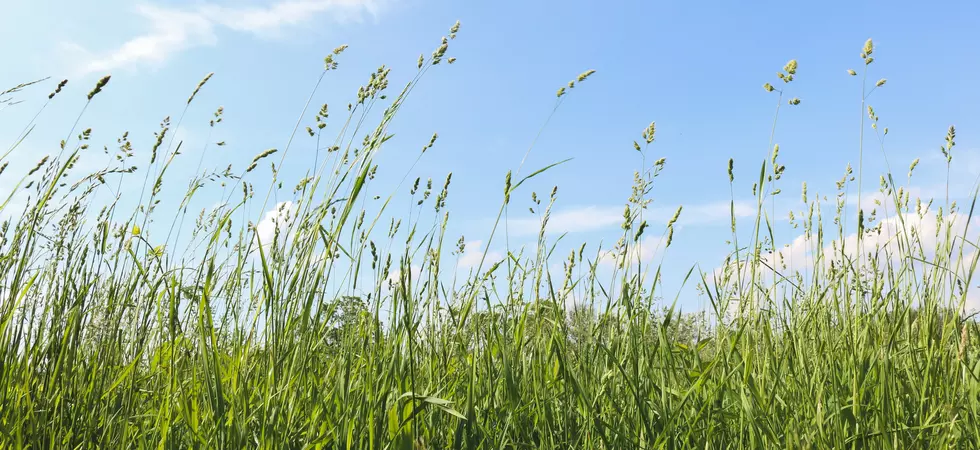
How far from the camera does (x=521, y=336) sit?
1734mm

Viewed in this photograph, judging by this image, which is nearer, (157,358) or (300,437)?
(300,437)

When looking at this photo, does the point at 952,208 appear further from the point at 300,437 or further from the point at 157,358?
the point at 157,358

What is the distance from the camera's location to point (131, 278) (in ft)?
6.06

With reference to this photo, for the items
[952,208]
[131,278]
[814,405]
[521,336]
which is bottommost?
[814,405]

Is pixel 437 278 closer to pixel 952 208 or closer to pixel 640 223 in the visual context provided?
pixel 640 223

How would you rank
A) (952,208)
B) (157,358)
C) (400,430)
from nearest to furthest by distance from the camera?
(400,430) → (157,358) → (952,208)

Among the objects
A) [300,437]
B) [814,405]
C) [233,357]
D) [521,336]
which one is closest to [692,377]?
[814,405]

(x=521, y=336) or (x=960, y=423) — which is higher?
(x=521, y=336)

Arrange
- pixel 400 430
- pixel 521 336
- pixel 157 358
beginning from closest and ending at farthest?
pixel 400 430 → pixel 521 336 → pixel 157 358

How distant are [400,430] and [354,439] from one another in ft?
0.55

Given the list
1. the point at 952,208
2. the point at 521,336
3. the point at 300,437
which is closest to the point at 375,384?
the point at 300,437

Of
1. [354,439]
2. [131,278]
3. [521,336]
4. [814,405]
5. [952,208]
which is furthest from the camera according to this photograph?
[952,208]

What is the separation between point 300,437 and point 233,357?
0.26 metres

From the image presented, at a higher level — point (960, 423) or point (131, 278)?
point (131, 278)
